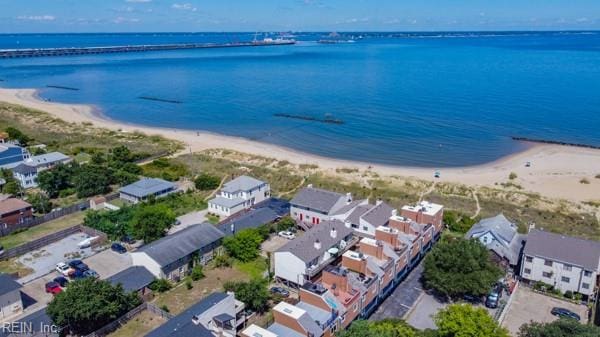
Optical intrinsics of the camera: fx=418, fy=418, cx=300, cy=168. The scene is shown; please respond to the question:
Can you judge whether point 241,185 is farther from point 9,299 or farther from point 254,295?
point 9,299

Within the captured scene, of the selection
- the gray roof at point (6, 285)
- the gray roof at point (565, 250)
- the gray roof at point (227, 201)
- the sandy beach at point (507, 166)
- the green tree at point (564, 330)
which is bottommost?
the sandy beach at point (507, 166)

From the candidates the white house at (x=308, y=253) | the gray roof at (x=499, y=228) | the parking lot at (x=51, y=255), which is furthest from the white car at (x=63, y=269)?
the gray roof at (x=499, y=228)

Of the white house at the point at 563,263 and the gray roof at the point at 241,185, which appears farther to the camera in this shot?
the gray roof at the point at 241,185

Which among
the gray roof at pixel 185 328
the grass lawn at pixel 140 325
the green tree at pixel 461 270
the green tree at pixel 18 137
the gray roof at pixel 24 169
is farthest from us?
the green tree at pixel 18 137

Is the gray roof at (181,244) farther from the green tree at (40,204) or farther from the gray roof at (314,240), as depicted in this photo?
the green tree at (40,204)

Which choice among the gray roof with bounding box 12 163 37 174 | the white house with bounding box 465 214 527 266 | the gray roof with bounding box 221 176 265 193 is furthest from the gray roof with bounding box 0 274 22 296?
the white house with bounding box 465 214 527 266

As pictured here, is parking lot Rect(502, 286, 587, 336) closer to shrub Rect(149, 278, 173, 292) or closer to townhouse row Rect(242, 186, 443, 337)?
townhouse row Rect(242, 186, 443, 337)

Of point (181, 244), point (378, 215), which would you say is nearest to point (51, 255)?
point (181, 244)
